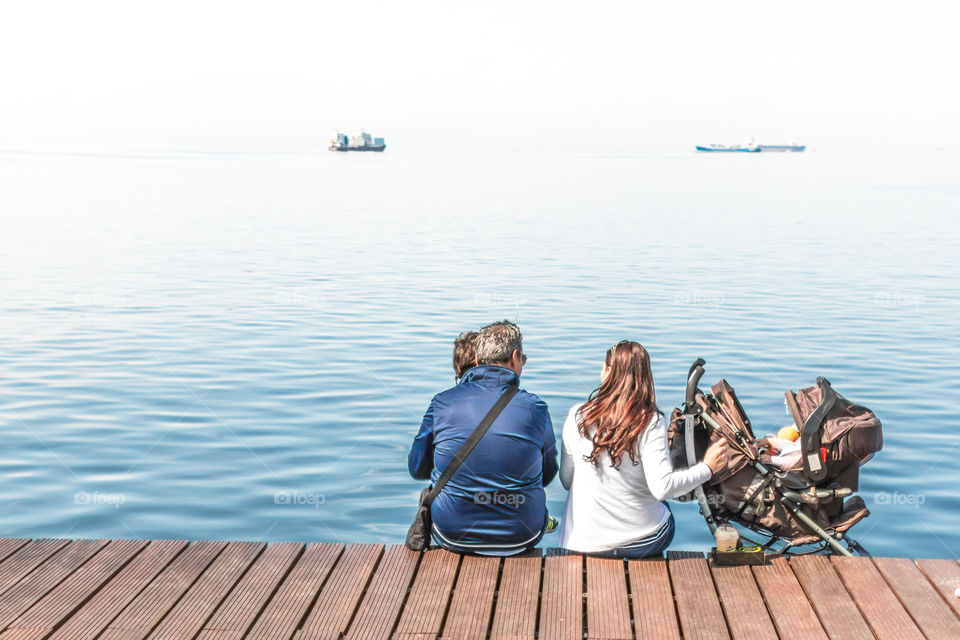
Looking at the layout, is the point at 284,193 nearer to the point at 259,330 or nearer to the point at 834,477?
the point at 259,330

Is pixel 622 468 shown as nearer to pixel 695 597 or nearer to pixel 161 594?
pixel 695 597

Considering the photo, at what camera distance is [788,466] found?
5.54 m

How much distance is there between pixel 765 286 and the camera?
66.3 ft

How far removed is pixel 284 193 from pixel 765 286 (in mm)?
39535

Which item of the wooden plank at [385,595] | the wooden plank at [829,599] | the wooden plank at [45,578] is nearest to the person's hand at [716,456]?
the wooden plank at [829,599]

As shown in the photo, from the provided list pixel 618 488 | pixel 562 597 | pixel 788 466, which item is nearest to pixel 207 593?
pixel 562 597

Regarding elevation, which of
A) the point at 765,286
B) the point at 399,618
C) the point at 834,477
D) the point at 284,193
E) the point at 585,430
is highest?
the point at 585,430

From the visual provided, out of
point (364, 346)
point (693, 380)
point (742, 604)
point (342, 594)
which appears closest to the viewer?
point (742, 604)

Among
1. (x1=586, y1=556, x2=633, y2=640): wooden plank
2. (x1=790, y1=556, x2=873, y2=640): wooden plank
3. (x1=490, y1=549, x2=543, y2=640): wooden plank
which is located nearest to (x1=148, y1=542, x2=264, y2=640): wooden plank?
(x1=490, y1=549, x2=543, y2=640): wooden plank

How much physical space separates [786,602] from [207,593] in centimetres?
266

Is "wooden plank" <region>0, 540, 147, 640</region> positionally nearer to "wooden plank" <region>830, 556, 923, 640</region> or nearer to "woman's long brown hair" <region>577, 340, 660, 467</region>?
"woman's long brown hair" <region>577, 340, 660, 467</region>

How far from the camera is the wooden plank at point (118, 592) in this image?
4.46 meters

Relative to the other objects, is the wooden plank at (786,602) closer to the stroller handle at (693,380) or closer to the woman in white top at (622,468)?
the woman in white top at (622,468)

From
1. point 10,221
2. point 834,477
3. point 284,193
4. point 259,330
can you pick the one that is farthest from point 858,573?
point 284,193
